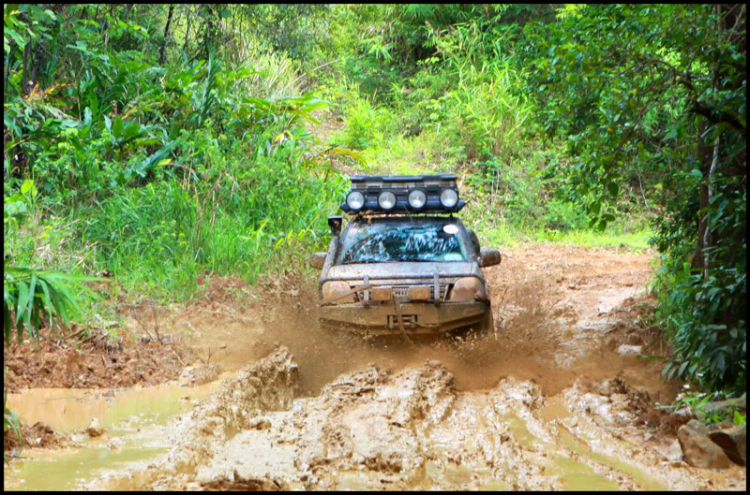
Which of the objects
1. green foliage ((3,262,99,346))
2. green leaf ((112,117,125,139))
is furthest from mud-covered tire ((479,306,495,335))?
green leaf ((112,117,125,139))

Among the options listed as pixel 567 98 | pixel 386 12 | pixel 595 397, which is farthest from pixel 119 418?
pixel 386 12

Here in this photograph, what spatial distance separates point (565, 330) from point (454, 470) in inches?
213

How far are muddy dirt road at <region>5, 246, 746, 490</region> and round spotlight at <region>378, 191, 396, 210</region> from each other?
1.50 m

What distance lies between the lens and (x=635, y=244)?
17.1 meters

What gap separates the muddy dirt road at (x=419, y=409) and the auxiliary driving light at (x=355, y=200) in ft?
4.44

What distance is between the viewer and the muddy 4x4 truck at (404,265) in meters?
7.58

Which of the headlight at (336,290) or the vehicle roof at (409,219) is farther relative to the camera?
the vehicle roof at (409,219)

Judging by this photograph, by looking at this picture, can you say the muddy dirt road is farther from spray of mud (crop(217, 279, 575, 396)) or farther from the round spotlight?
the round spotlight

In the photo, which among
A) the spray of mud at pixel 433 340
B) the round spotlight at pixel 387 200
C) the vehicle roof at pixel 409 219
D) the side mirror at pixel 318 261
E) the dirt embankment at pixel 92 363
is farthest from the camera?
the vehicle roof at pixel 409 219

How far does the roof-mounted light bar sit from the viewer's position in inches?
338

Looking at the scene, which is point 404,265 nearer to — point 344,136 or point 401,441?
point 401,441

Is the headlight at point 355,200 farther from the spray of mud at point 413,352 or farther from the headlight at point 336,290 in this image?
the spray of mud at point 413,352

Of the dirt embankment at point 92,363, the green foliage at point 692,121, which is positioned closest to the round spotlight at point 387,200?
the green foliage at point 692,121

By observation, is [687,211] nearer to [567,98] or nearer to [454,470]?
[567,98]
